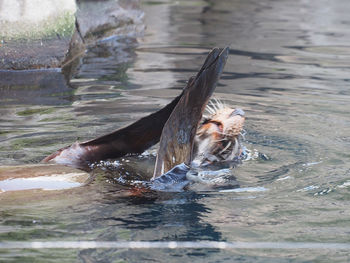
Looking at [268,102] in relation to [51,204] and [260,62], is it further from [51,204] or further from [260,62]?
[51,204]

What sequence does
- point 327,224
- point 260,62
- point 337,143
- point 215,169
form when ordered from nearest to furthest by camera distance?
point 327,224
point 215,169
point 337,143
point 260,62

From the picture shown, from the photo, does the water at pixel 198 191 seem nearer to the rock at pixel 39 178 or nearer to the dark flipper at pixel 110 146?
the rock at pixel 39 178

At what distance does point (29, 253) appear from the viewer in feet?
8.32

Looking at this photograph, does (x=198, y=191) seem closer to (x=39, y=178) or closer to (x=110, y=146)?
(x=110, y=146)

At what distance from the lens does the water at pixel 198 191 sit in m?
2.65

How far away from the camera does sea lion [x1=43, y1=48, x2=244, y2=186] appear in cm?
303

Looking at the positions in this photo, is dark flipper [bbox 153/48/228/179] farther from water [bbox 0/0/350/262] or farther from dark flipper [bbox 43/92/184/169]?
dark flipper [bbox 43/92/184/169]

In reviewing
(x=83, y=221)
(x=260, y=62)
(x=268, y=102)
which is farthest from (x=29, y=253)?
(x=260, y=62)

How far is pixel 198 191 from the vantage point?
3.29 meters

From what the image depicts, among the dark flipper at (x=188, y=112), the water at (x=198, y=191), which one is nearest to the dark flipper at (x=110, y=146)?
the water at (x=198, y=191)

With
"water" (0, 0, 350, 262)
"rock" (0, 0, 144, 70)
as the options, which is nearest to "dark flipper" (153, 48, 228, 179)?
"water" (0, 0, 350, 262)

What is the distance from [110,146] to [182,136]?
569mm

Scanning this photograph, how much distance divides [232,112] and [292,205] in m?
0.83

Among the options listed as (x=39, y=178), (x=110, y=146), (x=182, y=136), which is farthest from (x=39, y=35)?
(x=182, y=136)
